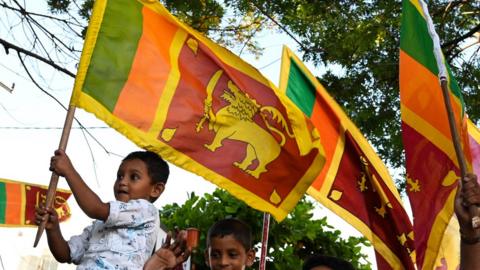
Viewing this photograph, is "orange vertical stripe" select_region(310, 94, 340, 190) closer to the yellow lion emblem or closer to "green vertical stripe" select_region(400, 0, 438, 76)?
the yellow lion emblem

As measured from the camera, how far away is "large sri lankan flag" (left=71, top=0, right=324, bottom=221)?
4.72 metres

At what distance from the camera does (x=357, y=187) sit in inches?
236

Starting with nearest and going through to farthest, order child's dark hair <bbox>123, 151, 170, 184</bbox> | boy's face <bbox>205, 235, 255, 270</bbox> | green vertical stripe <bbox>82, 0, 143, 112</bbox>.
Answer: child's dark hair <bbox>123, 151, 170, 184</bbox>, green vertical stripe <bbox>82, 0, 143, 112</bbox>, boy's face <bbox>205, 235, 255, 270</bbox>

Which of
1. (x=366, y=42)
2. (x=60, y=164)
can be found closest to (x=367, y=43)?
(x=366, y=42)

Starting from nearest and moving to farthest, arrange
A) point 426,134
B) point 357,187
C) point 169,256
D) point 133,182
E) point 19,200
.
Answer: point 169,256, point 133,182, point 426,134, point 357,187, point 19,200

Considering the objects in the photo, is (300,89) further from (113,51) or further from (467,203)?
(467,203)

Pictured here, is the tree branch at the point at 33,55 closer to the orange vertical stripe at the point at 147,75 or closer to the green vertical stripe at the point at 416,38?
the orange vertical stripe at the point at 147,75

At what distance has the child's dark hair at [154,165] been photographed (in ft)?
14.9

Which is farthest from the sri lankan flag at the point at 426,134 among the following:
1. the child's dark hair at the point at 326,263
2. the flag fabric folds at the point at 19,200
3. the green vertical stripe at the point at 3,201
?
the green vertical stripe at the point at 3,201

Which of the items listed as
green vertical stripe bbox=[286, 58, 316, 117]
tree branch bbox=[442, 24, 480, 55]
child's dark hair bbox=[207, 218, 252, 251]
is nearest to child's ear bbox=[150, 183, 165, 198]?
child's dark hair bbox=[207, 218, 252, 251]

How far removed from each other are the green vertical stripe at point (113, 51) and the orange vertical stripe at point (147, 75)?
0.12 feet

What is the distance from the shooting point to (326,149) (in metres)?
6.07

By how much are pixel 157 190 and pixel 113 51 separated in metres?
0.78

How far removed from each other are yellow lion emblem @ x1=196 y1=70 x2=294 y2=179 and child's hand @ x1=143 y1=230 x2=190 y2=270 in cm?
99
